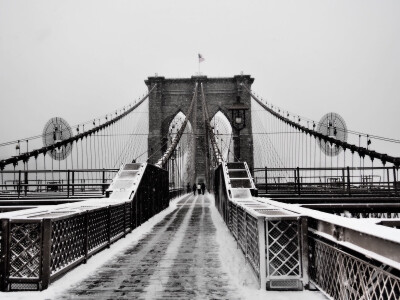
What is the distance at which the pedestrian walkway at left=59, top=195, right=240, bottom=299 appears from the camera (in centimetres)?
462

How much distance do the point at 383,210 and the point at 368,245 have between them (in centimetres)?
758

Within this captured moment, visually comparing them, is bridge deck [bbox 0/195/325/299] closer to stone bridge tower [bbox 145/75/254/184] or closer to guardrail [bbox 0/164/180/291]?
guardrail [bbox 0/164/180/291]

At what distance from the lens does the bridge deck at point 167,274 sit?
459cm

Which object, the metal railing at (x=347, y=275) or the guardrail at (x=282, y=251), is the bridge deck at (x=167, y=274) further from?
the metal railing at (x=347, y=275)

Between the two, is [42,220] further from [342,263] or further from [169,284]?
[342,263]

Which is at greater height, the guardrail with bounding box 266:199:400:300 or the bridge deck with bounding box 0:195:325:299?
the guardrail with bounding box 266:199:400:300

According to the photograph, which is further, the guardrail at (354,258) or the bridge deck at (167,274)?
the bridge deck at (167,274)

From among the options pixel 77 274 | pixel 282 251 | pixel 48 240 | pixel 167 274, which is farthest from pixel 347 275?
pixel 77 274

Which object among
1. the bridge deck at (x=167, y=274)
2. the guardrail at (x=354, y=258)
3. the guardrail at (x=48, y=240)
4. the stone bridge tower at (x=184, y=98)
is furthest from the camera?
the stone bridge tower at (x=184, y=98)

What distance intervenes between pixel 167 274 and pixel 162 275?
0.27 ft

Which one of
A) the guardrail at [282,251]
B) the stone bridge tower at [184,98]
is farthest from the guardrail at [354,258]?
the stone bridge tower at [184,98]

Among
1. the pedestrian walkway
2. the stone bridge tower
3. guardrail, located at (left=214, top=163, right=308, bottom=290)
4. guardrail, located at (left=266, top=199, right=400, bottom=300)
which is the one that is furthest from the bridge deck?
the stone bridge tower

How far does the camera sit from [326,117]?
79.8 ft

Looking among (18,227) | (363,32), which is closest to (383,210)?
(18,227)
